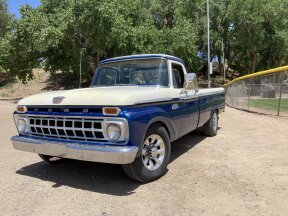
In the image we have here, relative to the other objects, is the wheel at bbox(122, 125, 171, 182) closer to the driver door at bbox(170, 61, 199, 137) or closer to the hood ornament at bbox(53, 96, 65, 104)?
the driver door at bbox(170, 61, 199, 137)

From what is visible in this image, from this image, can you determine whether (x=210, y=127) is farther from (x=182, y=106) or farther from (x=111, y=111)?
(x=111, y=111)

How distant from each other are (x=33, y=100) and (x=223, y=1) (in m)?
32.1

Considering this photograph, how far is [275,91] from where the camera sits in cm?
1392

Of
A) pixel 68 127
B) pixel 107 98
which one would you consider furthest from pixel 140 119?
pixel 68 127

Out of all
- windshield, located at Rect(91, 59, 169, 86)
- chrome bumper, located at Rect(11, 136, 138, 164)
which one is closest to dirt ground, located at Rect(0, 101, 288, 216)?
chrome bumper, located at Rect(11, 136, 138, 164)

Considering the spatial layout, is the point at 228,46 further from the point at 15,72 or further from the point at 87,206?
the point at 87,206

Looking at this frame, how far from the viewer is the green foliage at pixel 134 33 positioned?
837 inches

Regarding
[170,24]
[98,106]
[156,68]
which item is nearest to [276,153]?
[156,68]

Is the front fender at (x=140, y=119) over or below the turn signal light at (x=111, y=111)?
below

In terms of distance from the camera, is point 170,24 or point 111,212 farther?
point 170,24

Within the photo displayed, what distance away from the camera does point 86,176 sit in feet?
19.3

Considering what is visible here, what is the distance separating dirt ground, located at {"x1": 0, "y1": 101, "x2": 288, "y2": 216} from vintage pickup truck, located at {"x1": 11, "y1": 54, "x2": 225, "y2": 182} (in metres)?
0.43

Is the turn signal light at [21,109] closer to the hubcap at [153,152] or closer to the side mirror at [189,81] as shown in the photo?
the hubcap at [153,152]

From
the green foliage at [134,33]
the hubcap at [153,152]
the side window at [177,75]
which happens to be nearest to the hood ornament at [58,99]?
the hubcap at [153,152]
